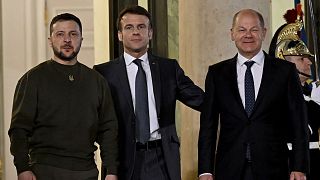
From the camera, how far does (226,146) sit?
417 centimetres

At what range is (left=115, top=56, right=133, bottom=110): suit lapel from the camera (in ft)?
14.1

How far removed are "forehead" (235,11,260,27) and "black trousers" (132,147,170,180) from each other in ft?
2.60

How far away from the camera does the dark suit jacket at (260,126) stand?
410 centimetres

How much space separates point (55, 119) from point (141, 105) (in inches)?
20.1

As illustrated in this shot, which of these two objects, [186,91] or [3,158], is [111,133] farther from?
[3,158]

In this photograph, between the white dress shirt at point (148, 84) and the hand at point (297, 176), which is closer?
the hand at point (297, 176)

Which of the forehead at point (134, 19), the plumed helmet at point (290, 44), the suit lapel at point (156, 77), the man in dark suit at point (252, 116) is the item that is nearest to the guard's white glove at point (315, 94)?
the plumed helmet at point (290, 44)

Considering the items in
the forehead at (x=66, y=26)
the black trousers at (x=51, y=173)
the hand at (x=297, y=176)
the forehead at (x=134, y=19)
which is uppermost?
the forehead at (x=134, y=19)

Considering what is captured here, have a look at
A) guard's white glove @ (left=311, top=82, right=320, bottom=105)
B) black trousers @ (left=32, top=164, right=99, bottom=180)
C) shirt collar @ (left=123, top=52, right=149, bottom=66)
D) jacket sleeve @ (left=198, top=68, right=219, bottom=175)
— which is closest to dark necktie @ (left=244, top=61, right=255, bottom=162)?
jacket sleeve @ (left=198, top=68, right=219, bottom=175)

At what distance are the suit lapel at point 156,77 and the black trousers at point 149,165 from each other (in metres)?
0.22

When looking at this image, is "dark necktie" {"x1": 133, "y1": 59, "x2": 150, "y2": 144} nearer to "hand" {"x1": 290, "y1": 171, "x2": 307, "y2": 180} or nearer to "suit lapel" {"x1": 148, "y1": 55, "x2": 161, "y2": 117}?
"suit lapel" {"x1": 148, "y1": 55, "x2": 161, "y2": 117}

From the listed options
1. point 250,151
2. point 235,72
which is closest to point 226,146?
point 250,151

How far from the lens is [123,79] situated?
432 cm

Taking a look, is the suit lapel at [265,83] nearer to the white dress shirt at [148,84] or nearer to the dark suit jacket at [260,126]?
the dark suit jacket at [260,126]
